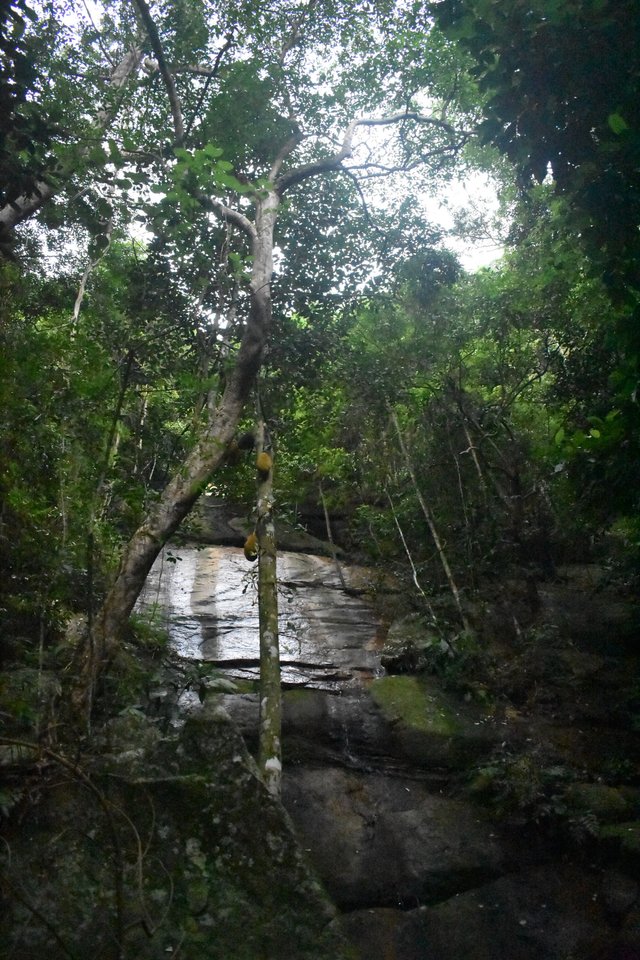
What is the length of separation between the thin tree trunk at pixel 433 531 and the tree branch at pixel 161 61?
6.10 meters

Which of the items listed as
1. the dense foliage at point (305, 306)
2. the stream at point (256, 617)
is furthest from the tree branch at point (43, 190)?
the stream at point (256, 617)

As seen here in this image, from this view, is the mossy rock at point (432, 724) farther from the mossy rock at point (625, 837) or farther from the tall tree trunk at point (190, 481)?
the tall tree trunk at point (190, 481)

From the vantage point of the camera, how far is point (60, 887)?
2.84 meters

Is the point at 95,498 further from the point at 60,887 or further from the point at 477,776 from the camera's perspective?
the point at 477,776

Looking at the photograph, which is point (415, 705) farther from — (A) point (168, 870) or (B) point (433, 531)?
(A) point (168, 870)

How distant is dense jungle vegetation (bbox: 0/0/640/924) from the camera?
12.5 ft

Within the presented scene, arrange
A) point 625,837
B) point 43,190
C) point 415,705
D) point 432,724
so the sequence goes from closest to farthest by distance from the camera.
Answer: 1. point 625,837
2. point 432,724
3. point 43,190
4. point 415,705

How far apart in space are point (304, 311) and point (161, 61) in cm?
422

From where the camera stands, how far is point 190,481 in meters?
7.50

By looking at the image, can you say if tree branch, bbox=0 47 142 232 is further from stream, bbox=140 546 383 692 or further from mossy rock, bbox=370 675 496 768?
mossy rock, bbox=370 675 496 768

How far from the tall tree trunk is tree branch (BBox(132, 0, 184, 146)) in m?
1.47

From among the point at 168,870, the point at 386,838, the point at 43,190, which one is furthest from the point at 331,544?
the point at 168,870

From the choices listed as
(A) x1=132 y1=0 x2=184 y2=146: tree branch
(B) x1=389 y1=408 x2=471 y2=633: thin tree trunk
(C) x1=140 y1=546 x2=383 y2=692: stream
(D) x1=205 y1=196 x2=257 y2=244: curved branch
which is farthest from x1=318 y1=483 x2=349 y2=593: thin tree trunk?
(A) x1=132 y1=0 x2=184 y2=146: tree branch

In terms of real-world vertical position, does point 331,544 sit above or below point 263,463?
below
